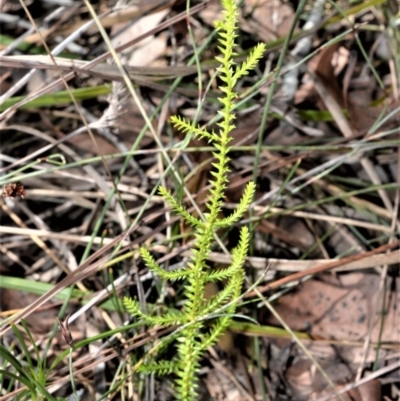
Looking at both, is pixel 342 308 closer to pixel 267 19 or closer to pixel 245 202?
pixel 245 202

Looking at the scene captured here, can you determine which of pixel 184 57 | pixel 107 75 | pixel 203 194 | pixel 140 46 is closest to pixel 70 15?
pixel 140 46

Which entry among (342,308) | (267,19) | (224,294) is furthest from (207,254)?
(267,19)

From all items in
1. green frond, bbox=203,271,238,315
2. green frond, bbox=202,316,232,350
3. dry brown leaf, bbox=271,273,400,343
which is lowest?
dry brown leaf, bbox=271,273,400,343

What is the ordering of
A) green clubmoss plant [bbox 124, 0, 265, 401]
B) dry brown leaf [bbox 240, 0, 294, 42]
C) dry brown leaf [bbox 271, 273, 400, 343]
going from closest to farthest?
green clubmoss plant [bbox 124, 0, 265, 401] < dry brown leaf [bbox 271, 273, 400, 343] < dry brown leaf [bbox 240, 0, 294, 42]

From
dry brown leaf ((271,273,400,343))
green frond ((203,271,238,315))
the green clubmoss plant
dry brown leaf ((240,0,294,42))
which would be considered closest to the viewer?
the green clubmoss plant

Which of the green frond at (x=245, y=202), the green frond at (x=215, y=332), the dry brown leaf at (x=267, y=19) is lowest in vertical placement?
the green frond at (x=215, y=332)

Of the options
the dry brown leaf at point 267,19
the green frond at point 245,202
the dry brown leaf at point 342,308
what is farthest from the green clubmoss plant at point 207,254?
the dry brown leaf at point 267,19

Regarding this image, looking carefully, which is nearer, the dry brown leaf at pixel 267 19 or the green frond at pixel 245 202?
the green frond at pixel 245 202

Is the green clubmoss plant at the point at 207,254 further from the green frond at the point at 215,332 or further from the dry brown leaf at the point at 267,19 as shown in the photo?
the dry brown leaf at the point at 267,19

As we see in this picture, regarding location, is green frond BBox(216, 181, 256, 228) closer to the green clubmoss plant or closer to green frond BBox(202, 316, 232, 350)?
the green clubmoss plant

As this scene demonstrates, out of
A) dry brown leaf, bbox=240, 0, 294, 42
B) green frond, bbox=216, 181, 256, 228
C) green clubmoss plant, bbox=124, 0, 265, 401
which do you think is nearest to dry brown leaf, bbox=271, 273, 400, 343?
green clubmoss plant, bbox=124, 0, 265, 401

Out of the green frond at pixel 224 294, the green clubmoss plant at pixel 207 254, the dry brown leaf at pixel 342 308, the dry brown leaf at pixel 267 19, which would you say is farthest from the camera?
the dry brown leaf at pixel 267 19
